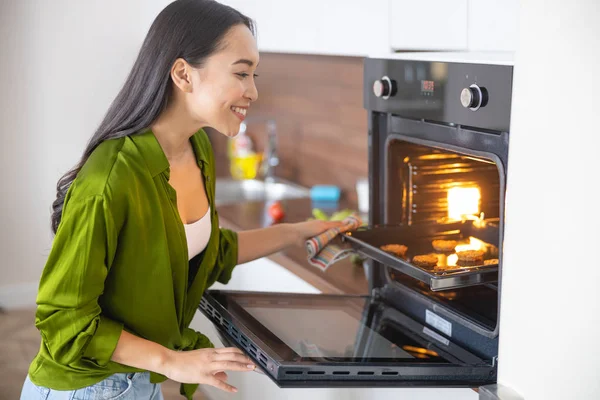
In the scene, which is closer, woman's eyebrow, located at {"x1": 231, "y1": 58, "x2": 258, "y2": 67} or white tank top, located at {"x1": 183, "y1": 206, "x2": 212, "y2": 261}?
woman's eyebrow, located at {"x1": 231, "y1": 58, "x2": 258, "y2": 67}

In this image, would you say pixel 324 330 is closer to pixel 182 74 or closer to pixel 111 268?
pixel 111 268

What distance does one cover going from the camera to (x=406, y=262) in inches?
54.6

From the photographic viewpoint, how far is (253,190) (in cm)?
363

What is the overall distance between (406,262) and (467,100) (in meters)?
0.30

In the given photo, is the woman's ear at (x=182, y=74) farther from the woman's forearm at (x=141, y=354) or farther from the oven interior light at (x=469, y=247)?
the oven interior light at (x=469, y=247)

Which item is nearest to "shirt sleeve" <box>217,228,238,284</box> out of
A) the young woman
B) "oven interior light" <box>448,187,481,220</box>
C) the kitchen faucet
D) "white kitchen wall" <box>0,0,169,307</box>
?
the young woman

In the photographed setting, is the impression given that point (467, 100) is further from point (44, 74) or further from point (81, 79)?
point (44, 74)

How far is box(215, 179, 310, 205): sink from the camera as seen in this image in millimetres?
3498

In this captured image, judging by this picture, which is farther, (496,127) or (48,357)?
(48,357)

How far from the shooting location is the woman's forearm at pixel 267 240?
5.95 feet

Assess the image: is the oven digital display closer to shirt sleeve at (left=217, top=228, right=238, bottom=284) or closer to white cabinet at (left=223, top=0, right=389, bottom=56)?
white cabinet at (left=223, top=0, right=389, bottom=56)

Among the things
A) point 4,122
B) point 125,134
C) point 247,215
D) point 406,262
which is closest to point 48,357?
point 125,134

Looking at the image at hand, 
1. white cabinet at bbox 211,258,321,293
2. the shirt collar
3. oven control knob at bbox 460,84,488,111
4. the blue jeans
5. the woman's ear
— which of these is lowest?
white cabinet at bbox 211,258,321,293

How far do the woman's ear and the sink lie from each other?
2032 millimetres
